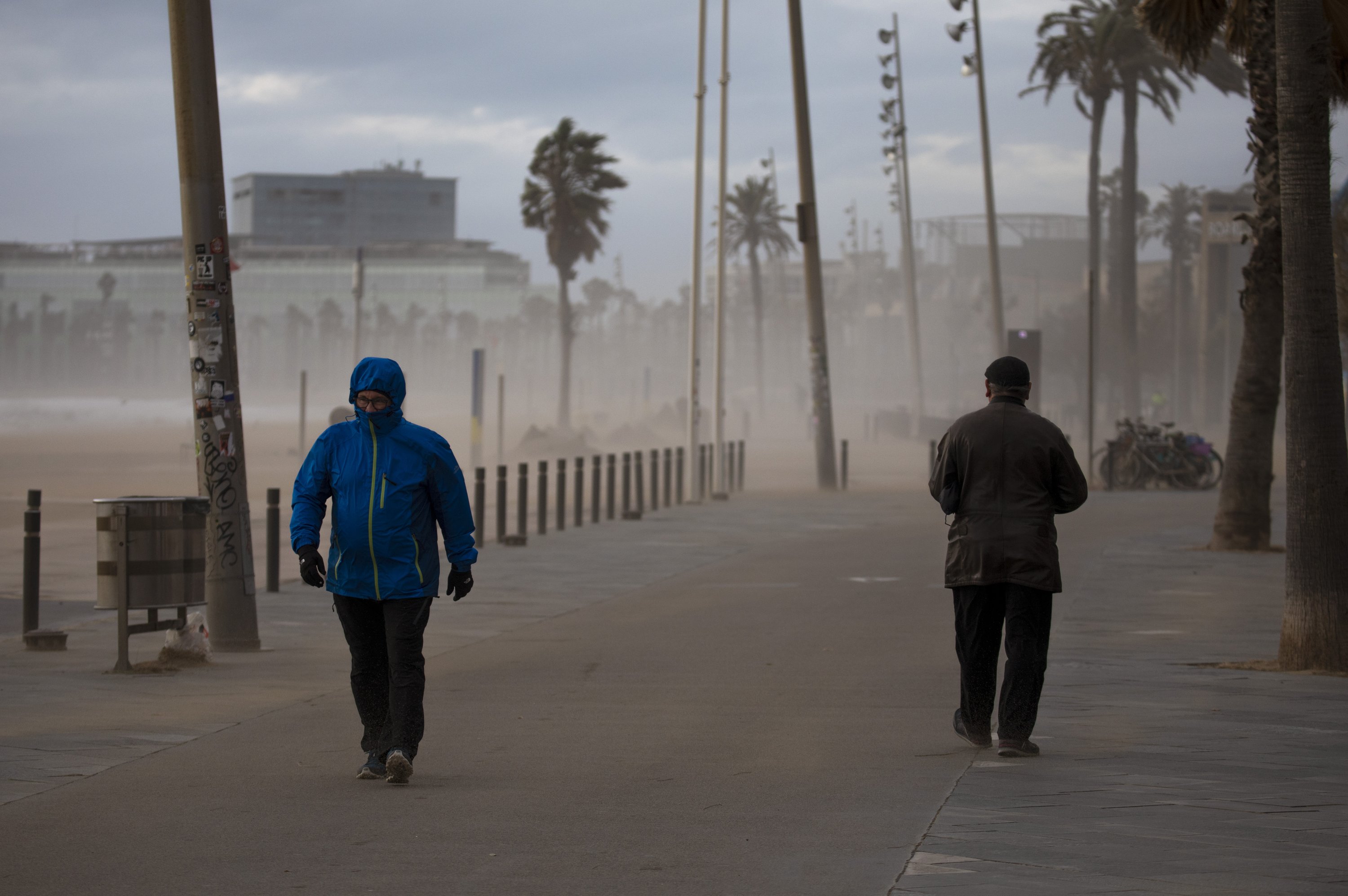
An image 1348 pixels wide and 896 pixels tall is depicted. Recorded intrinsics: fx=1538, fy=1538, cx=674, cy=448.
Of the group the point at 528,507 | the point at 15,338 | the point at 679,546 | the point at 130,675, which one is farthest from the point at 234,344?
the point at 15,338

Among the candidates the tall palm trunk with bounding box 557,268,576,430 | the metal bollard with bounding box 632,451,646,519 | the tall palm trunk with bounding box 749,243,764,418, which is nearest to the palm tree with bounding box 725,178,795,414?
the tall palm trunk with bounding box 749,243,764,418

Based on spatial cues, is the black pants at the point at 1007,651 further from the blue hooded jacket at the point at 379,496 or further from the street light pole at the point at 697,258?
the street light pole at the point at 697,258

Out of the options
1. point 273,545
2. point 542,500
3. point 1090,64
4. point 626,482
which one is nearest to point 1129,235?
point 1090,64

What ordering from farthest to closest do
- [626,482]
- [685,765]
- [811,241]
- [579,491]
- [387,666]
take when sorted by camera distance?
1. [811,241]
2. [626,482]
3. [579,491]
4. [685,765]
5. [387,666]

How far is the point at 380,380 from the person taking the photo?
629 centimetres

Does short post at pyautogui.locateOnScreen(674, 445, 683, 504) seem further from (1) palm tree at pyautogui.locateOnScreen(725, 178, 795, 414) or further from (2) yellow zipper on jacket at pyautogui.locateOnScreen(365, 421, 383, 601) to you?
(1) palm tree at pyautogui.locateOnScreen(725, 178, 795, 414)

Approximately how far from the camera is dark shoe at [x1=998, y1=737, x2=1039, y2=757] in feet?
22.5

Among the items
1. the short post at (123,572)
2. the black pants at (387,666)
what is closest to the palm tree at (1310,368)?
the black pants at (387,666)

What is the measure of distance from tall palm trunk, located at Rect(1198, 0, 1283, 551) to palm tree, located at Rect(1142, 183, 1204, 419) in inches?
3442

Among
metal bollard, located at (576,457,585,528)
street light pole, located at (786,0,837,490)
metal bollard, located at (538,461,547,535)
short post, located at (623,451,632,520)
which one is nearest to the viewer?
metal bollard, located at (538,461,547,535)

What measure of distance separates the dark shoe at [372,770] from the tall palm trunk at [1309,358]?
6.03 m

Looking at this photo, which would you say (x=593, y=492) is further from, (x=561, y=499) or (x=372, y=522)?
(x=372, y=522)

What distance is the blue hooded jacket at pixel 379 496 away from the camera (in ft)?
20.6

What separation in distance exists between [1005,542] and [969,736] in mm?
954
